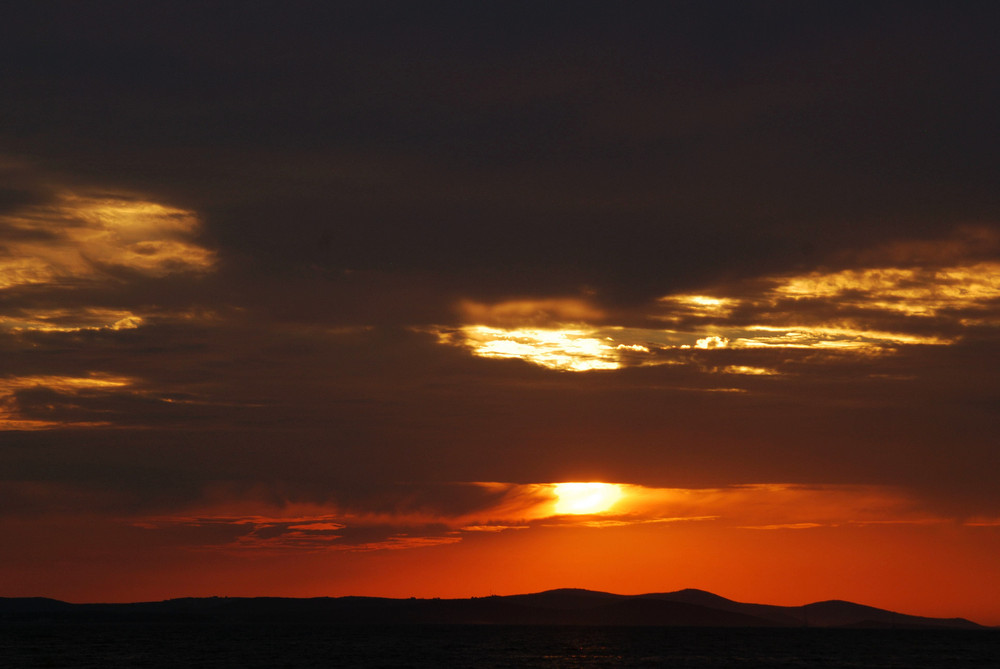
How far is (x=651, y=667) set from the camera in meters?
182

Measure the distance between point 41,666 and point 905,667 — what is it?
145m

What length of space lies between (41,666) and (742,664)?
117 metres

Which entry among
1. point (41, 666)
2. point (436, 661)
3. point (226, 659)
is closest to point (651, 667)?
point (436, 661)

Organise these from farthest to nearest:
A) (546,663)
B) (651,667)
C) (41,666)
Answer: (546,663) < (651,667) < (41,666)

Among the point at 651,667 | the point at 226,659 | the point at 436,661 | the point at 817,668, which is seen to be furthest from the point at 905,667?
the point at 226,659

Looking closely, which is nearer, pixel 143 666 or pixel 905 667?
pixel 143 666

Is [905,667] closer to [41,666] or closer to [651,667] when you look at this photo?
[651,667]

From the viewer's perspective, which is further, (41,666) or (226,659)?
(226,659)

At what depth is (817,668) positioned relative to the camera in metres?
188

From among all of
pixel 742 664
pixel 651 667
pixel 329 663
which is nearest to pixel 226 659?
pixel 329 663

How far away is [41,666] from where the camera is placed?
16788cm

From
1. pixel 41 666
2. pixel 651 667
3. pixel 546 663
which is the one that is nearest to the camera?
pixel 41 666

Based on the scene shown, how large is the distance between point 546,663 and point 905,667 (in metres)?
63.9

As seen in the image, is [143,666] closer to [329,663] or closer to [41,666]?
[41,666]
